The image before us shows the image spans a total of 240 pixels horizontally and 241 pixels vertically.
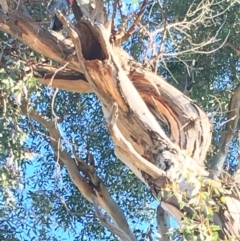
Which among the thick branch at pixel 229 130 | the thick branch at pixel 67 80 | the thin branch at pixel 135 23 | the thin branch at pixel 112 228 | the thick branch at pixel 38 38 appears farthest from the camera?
the thick branch at pixel 229 130

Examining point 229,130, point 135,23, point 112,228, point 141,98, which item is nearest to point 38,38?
point 135,23

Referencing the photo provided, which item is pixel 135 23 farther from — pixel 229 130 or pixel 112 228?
pixel 229 130

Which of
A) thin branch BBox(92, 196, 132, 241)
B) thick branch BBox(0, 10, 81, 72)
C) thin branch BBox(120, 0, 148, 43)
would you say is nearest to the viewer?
thin branch BBox(120, 0, 148, 43)

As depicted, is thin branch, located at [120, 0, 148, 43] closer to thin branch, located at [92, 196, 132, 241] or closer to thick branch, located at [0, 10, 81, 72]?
thick branch, located at [0, 10, 81, 72]

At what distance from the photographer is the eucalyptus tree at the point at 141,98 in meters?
3.13

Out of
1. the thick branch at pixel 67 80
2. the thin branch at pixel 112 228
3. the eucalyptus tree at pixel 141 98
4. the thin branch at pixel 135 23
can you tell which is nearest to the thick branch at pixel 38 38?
the eucalyptus tree at pixel 141 98

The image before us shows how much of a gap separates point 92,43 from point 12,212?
243 centimetres

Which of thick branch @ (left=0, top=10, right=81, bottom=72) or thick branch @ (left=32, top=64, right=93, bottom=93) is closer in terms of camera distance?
thick branch @ (left=0, top=10, right=81, bottom=72)

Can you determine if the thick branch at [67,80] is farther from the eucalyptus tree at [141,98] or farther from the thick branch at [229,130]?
the thick branch at [229,130]

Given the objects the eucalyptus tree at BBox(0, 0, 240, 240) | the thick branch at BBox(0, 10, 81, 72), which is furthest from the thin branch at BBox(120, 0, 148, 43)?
the thick branch at BBox(0, 10, 81, 72)

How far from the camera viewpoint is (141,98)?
3.96 metres

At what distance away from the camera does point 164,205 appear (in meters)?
3.38

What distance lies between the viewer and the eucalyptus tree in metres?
3.13

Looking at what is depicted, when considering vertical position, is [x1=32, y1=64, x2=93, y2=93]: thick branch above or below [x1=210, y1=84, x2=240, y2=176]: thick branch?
above
